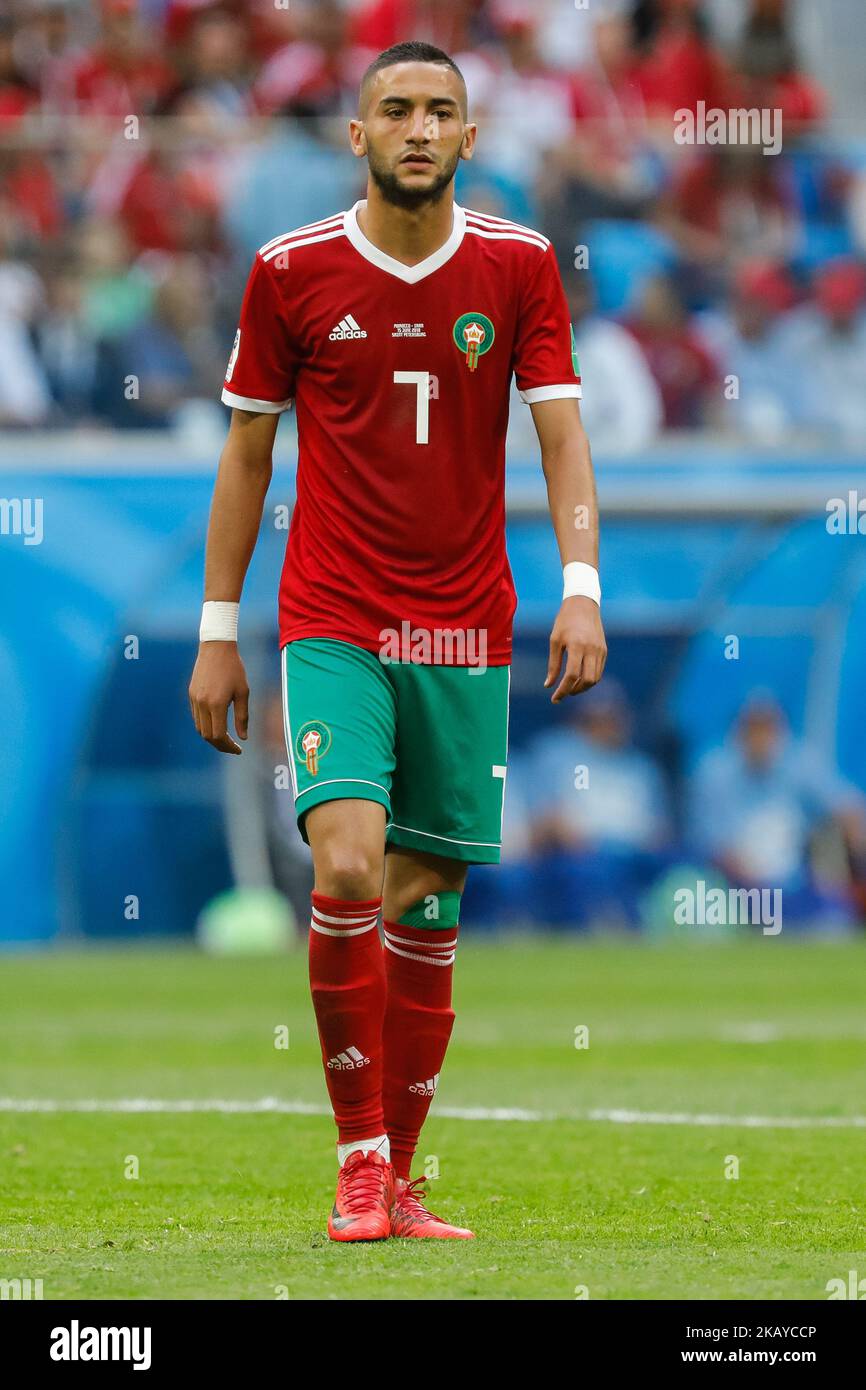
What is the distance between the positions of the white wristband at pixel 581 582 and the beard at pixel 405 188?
85 cm

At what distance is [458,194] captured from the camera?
50.2 feet

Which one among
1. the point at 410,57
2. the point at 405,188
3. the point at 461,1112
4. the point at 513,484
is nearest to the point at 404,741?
the point at 405,188

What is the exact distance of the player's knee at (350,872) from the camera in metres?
5.09

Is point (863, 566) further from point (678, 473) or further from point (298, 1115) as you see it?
point (298, 1115)

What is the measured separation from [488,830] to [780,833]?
A: 10.5 m

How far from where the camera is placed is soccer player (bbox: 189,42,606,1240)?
5199 mm

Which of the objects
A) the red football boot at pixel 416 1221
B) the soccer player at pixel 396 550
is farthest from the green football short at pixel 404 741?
the red football boot at pixel 416 1221

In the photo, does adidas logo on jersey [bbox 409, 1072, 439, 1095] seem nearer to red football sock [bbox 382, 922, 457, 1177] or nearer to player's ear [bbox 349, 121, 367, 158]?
red football sock [bbox 382, 922, 457, 1177]

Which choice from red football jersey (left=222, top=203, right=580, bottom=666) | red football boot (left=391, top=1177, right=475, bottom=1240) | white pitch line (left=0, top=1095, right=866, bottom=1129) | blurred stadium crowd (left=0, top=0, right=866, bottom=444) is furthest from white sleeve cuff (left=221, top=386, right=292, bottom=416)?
blurred stadium crowd (left=0, top=0, right=866, bottom=444)

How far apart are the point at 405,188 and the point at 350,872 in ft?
4.86

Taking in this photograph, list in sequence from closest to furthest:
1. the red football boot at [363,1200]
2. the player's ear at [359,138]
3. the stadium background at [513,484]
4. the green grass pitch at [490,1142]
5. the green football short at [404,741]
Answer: the green grass pitch at [490,1142], the red football boot at [363,1200], the green football short at [404,741], the player's ear at [359,138], the stadium background at [513,484]

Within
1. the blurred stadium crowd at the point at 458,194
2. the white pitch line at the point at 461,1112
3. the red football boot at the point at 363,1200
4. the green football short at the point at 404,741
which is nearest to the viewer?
the red football boot at the point at 363,1200

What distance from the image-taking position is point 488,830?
17.8 ft

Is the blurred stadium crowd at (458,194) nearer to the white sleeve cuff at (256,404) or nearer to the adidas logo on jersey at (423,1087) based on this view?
the white sleeve cuff at (256,404)
